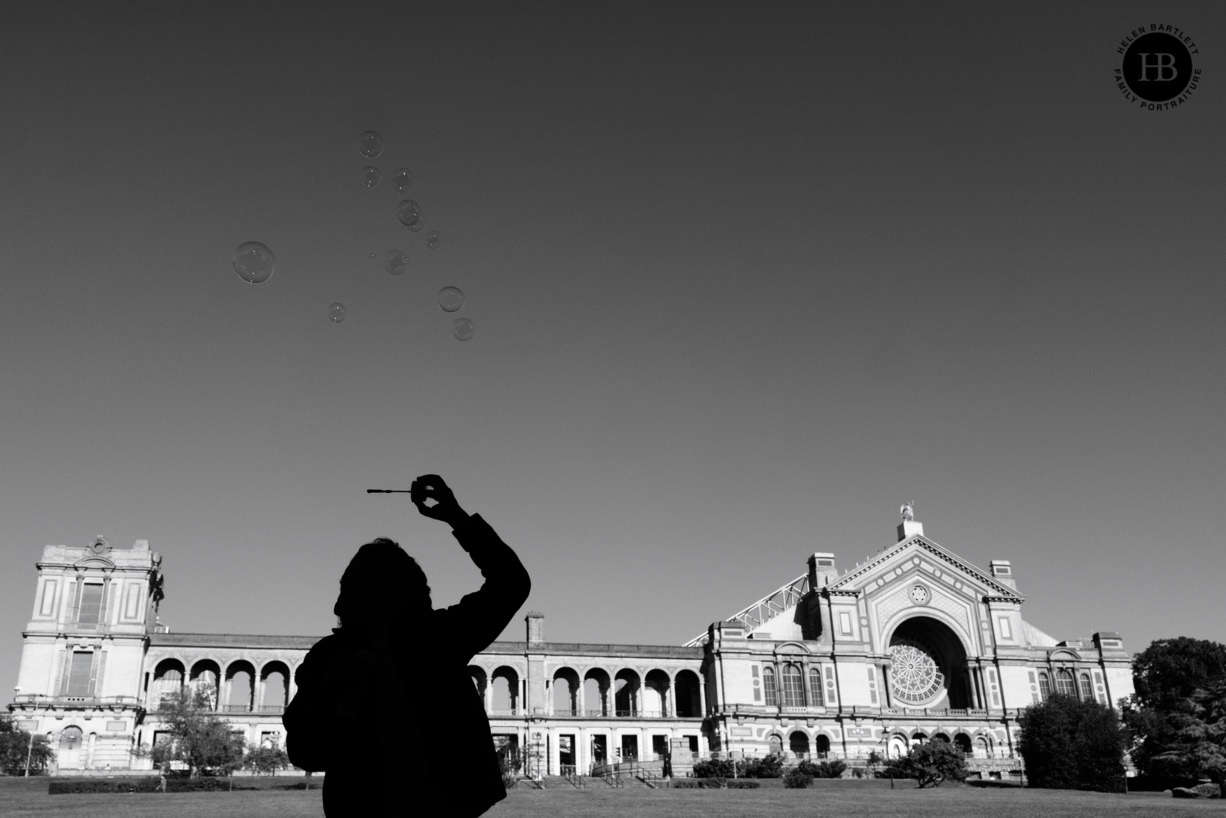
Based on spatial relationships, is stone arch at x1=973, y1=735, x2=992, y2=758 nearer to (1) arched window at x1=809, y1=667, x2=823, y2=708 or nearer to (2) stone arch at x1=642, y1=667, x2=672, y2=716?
(1) arched window at x1=809, y1=667, x2=823, y2=708

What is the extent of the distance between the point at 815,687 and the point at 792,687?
172cm

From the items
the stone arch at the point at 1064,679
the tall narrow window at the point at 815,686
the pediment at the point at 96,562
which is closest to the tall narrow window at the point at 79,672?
the pediment at the point at 96,562

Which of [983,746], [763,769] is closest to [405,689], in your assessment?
[763,769]

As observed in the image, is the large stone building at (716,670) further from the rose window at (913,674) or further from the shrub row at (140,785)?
the shrub row at (140,785)

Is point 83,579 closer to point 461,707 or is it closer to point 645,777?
point 645,777

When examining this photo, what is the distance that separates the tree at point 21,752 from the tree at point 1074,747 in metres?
53.4

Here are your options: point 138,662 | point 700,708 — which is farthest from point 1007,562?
point 138,662

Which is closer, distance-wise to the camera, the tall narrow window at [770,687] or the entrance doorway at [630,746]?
the tall narrow window at [770,687]

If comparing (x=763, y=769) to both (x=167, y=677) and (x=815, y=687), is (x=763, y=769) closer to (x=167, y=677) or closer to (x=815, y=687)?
(x=815, y=687)

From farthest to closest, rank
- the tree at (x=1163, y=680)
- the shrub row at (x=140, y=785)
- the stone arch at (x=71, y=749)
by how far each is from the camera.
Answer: the tree at (x=1163, y=680) → the stone arch at (x=71, y=749) → the shrub row at (x=140, y=785)

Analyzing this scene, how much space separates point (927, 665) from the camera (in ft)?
252

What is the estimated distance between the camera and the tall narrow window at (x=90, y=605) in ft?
208

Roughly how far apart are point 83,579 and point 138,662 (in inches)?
263

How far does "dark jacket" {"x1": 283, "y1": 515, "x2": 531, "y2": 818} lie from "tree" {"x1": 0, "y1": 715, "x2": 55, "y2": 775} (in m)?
62.5
